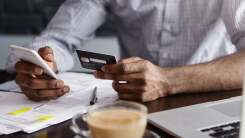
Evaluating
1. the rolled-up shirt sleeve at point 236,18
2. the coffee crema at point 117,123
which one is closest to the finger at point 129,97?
the coffee crema at point 117,123

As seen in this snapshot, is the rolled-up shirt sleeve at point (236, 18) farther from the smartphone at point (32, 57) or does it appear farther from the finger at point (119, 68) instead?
the smartphone at point (32, 57)

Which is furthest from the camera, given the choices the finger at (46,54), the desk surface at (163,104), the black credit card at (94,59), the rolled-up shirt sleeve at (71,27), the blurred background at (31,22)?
the blurred background at (31,22)

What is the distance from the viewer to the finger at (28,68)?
1.07 m

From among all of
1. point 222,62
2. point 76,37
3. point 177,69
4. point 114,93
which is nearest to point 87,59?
point 114,93

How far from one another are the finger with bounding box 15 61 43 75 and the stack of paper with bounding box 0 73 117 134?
59 mm

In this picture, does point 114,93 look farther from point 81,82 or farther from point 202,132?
point 202,132

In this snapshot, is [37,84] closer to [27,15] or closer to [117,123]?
[117,123]

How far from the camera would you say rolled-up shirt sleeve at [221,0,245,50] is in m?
1.26

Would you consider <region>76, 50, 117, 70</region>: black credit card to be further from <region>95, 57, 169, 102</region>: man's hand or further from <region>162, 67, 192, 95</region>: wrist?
<region>162, 67, 192, 95</region>: wrist

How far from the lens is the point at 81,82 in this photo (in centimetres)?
118

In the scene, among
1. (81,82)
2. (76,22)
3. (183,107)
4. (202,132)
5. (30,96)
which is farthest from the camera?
(76,22)

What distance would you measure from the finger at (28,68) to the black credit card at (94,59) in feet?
0.37

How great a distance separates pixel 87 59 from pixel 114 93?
115mm

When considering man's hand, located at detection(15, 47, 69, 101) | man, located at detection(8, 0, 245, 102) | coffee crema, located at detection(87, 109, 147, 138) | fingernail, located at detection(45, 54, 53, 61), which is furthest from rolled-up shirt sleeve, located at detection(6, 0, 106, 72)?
coffee crema, located at detection(87, 109, 147, 138)
